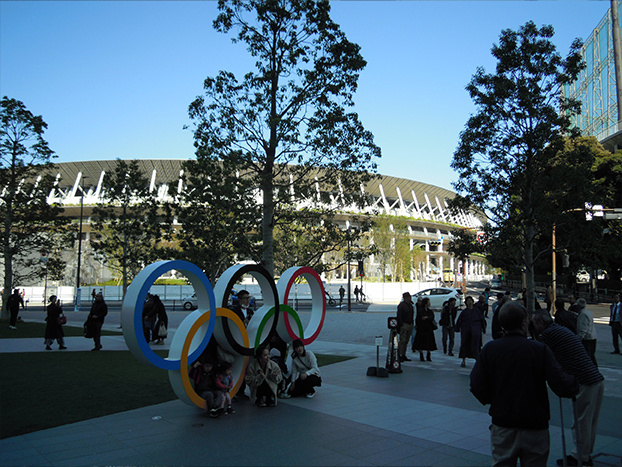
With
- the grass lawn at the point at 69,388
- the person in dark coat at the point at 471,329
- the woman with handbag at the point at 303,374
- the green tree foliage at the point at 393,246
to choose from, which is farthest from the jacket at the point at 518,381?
the green tree foliage at the point at 393,246

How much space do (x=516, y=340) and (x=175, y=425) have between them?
16.6 ft

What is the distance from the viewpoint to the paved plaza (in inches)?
212

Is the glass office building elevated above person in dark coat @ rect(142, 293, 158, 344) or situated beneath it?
elevated above

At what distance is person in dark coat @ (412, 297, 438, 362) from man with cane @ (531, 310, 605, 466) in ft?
25.7

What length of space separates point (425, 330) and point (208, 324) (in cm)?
722

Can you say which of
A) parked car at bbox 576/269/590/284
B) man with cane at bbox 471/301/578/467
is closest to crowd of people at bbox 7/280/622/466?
man with cane at bbox 471/301/578/467

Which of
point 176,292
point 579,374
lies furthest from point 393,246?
point 579,374

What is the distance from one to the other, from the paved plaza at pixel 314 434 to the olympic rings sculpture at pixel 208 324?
2.63 ft

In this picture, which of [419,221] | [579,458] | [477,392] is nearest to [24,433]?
[477,392]

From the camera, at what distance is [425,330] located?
13.2 m

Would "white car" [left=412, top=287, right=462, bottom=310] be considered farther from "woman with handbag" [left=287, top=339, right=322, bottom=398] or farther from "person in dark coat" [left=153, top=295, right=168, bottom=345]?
"woman with handbag" [left=287, top=339, right=322, bottom=398]

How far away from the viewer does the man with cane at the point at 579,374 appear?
482cm

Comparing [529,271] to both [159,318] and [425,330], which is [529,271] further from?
[159,318]

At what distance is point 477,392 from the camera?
3654mm
